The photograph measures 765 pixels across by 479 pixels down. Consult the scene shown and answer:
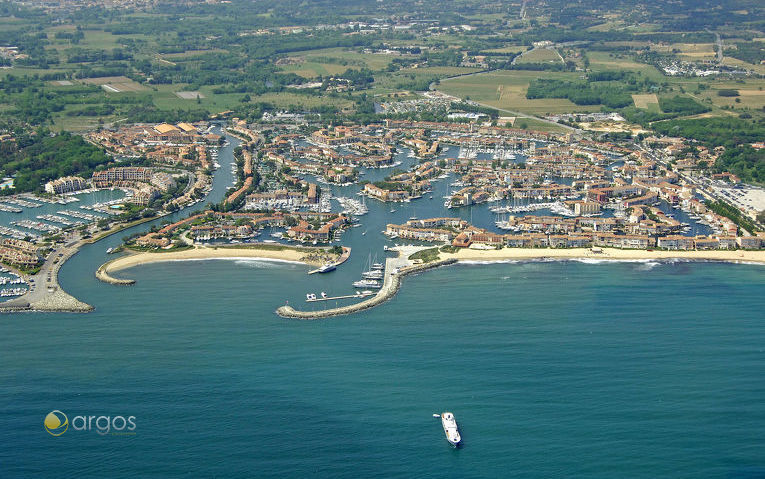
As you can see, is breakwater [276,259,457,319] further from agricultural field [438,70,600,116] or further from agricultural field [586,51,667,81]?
agricultural field [586,51,667,81]

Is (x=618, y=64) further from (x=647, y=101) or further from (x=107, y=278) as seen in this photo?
(x=107, y=278)

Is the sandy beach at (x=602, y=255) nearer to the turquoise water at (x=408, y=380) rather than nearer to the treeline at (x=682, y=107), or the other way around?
the turquoise water at (x=408, y=380)

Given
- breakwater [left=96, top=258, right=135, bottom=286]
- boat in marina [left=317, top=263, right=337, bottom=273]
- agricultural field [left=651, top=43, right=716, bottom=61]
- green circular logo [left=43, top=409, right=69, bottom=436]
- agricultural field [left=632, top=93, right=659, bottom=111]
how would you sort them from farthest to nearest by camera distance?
1. agricultural field [left=651, top=43, right=716, bottom=61]
2. agricultural field [left=632, top=93, right=659, bottom=111]
3. boat in marina [left=317, top=263, right=337, bottom=273]
4. breakwater [left=96, top=258, right=135, bottom=286]
5. green circular logo [left=43, top=409, right=69, bottom=436]

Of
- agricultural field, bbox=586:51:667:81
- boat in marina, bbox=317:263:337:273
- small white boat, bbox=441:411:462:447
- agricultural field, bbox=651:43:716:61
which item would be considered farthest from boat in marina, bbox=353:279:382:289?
agricultural field, bbox=651:43:716:61

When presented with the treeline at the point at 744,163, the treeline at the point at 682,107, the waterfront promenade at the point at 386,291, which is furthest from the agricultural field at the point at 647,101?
the waterfront promenade at the point at 386,291

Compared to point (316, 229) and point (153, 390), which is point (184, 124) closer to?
point (316, 229)

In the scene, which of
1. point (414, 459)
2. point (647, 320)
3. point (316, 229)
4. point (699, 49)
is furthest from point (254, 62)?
point (414, 459)
